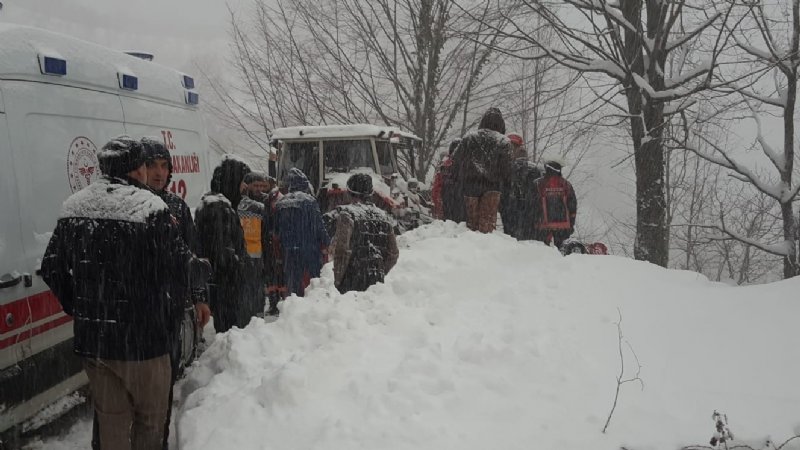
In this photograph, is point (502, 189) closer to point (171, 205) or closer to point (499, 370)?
point (499, 370)

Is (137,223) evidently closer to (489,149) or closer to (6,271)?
(6,271)

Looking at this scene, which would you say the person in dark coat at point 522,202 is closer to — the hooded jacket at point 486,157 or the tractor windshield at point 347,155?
the hooded jacket at point 486,157

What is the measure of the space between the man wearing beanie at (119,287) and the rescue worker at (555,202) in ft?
17.3

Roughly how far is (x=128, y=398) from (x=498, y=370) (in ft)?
6.12

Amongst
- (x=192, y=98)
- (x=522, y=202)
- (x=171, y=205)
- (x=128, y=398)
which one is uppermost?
(x=192, y=98)

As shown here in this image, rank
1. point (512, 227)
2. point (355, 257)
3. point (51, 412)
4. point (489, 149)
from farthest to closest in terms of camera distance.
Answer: point (512, 227)
point (489, 149)
point (355, 257)
point (51, 412)

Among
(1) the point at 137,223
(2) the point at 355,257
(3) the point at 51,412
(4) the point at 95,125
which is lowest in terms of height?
(3) the point at 51,412

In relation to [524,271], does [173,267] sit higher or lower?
higher

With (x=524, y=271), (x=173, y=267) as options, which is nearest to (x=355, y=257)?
(x=524, y=271)

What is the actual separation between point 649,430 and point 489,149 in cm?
450

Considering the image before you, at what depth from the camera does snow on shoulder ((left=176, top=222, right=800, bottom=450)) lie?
231cm

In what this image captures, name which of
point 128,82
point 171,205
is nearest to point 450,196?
point 128,82

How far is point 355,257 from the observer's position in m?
4.53

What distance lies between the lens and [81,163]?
3469mm
